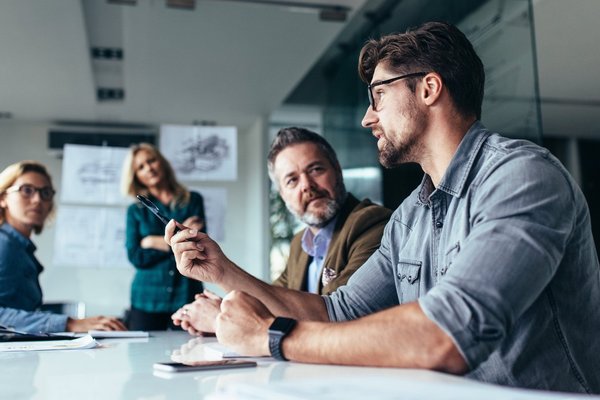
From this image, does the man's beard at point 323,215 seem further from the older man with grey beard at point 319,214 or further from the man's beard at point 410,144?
the man's beard at point 410,144

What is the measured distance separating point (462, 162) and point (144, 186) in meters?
2.65

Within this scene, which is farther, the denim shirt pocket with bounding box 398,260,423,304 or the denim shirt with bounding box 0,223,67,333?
the denim shirt with bounding box 0,223,67,333

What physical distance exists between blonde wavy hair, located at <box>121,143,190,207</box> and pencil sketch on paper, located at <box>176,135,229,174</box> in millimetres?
200

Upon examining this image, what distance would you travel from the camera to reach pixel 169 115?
13.1 feet

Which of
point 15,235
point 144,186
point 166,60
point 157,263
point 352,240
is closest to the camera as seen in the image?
point 352,240

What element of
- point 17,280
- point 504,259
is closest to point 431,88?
point 504,259

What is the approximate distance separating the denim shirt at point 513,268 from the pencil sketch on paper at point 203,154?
2722mm

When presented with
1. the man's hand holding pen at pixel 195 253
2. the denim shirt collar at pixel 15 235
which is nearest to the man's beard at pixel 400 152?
the man's hand holding pen at pixel 195 253

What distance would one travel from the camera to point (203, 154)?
154 inches

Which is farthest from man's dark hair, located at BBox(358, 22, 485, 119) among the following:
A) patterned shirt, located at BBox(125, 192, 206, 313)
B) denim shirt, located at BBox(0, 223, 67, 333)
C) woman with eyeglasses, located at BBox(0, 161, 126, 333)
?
patterned shirt, located at BBox(125, 192, 206, 313)

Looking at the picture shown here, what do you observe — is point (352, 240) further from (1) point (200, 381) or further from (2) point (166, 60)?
(2) point (166, 60)

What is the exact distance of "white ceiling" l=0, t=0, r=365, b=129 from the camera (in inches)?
151

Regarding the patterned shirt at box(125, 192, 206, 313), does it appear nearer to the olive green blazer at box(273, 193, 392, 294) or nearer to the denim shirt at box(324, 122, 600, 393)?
the olive green blazer at box(273, 193, 392, 294)

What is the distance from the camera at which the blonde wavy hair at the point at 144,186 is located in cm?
348
